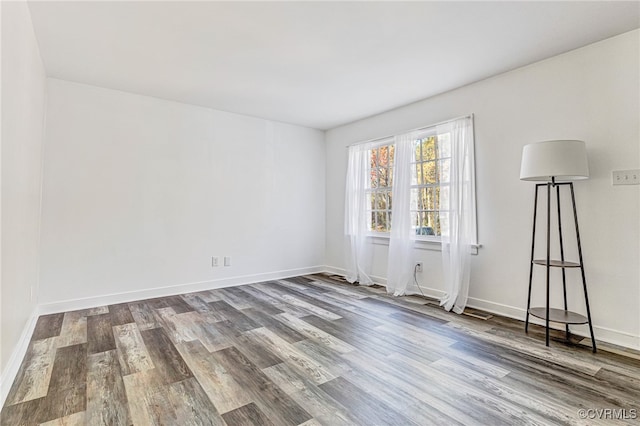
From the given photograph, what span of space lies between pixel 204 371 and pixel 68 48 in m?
2.98

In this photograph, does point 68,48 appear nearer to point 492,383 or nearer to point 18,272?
point 18,272

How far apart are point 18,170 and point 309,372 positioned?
2.39m

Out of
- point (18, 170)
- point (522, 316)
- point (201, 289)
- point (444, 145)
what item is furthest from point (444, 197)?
point (18, 170)

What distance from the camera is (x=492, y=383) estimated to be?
196cm

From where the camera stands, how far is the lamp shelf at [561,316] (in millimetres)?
2441

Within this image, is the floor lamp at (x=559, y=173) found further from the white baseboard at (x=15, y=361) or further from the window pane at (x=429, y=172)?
the white baseboard at (x=15, y=361)

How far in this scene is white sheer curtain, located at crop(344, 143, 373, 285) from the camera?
4664 mm

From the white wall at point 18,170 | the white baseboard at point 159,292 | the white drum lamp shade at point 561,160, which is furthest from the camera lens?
the white baseboard at point 159,292

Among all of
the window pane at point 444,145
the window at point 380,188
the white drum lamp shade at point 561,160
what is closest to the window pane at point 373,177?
the window at point 380,188

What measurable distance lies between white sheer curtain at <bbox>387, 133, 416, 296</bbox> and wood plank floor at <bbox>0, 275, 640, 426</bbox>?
0.75 m

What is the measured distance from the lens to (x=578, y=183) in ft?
8.94

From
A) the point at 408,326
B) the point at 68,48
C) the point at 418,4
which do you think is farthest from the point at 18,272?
the point at 418,4

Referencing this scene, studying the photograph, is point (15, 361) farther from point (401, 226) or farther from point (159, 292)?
point (401, 226)
